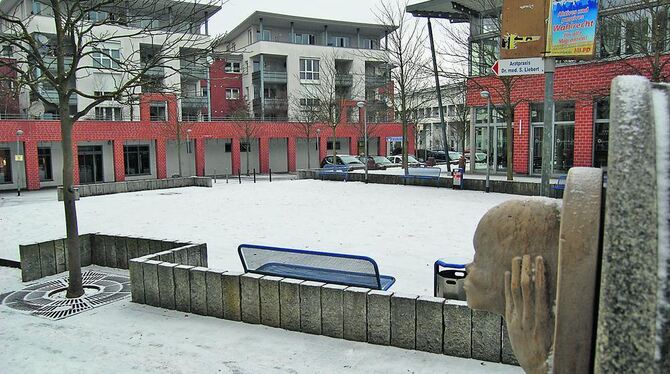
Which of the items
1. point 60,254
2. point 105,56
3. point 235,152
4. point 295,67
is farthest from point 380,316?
point 295,67

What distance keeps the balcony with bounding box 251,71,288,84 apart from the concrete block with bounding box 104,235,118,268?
45.0 metres

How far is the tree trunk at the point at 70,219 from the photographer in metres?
7.23

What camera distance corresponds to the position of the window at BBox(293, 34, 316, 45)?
55378mm

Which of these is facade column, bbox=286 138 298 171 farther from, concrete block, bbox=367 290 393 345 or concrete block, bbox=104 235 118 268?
concrete block, bbox=367 290 393 345

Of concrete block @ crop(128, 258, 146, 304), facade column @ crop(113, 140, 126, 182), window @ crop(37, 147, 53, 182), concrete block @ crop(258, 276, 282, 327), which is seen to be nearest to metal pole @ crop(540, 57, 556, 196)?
concrete block @ crop(258, 276, 282, 327)

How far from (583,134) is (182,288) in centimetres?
2171

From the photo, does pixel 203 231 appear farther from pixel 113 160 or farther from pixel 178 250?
pixel 113 160

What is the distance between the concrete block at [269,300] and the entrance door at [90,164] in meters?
35.0

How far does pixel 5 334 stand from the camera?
5.81 m

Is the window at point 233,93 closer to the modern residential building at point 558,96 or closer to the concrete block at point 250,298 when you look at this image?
the modern residential building at point 558,96

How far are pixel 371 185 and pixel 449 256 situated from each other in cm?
1442

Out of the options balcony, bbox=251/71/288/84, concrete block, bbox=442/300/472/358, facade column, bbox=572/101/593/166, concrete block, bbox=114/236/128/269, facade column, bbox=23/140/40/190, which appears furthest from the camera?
balcony, bbox=251/71/288/84

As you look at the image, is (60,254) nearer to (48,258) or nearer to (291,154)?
(48,258)

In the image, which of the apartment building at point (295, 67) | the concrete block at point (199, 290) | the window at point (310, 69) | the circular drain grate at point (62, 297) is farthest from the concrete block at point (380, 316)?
the window at point (310, 69)
